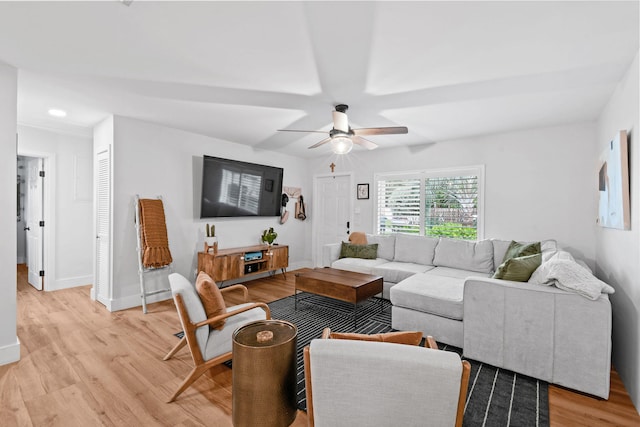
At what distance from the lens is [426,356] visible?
113 centimetres

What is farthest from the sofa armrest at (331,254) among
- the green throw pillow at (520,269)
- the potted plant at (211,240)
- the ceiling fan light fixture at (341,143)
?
the green throw pillow at (520,269)

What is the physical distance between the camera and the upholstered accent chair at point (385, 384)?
43.9 inches

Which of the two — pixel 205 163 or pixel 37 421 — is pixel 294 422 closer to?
pixel 37 421

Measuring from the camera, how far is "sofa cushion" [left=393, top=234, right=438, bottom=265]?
14.9 feet

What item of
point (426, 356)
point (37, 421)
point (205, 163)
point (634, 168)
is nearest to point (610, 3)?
point (634, 168)

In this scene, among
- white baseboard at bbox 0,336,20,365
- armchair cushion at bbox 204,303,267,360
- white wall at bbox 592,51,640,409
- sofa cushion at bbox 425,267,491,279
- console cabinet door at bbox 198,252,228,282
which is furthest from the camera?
console cabinet door at bbox 198,252,228,282

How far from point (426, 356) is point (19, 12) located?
9.53 feet

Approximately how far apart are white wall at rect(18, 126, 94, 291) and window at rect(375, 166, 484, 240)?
5.03 m

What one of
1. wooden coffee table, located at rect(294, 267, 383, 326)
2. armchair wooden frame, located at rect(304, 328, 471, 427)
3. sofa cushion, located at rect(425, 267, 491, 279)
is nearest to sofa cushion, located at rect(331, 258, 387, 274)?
wooden coffee table, located at rect(294, 267, 383, 326)

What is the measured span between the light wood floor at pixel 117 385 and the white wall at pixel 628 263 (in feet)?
0.71

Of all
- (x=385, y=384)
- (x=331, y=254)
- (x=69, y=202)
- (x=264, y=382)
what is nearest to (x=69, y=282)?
(x=69, y=202)

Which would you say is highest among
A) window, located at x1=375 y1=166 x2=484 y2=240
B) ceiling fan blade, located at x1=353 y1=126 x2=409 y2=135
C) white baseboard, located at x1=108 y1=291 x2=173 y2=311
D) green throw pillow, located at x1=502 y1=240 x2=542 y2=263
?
ceiling fan blade, located at x1=353 y1=126 x2=409 y2=135

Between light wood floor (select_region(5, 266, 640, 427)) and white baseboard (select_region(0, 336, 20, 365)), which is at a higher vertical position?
white baseboard (select_region(0, 336, 20, 365))

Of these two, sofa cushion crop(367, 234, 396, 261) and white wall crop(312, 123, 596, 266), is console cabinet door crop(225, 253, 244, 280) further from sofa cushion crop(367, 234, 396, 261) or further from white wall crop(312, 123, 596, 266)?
white wall crop(312, 123, 596, 266)
